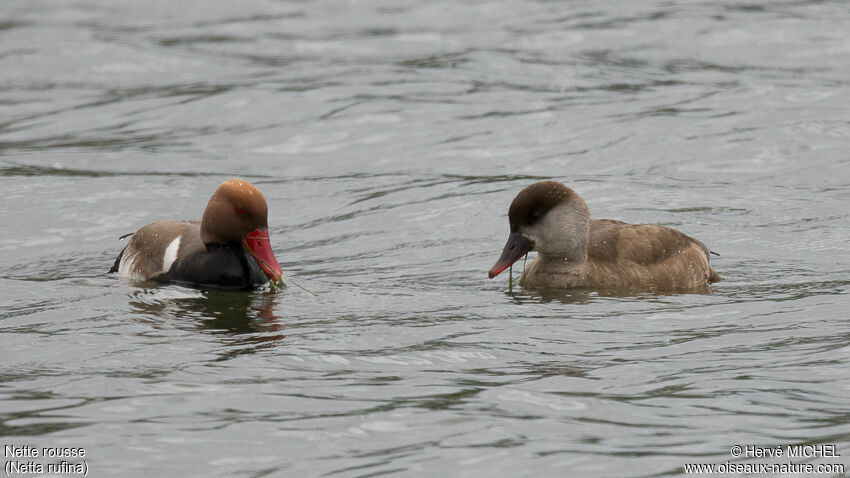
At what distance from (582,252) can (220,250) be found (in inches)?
100

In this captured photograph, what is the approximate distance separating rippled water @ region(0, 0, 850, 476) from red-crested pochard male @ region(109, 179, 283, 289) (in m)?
0.21

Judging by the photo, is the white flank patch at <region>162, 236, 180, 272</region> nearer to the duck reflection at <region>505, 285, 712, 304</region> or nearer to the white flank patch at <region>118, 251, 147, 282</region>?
the white flank patch at <region>118, 251, 147, 282</region>

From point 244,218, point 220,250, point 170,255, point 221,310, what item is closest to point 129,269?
point 170,255

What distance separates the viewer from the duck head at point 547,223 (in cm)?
920

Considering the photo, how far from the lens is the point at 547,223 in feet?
30.5

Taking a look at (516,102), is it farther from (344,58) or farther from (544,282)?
(544,282)

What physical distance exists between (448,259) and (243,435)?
A: 458 cm

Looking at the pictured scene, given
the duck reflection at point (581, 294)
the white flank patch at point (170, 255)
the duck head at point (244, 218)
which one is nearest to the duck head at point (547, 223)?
the duck reflection at point (581, 294)

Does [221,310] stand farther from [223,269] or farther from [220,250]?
[220,250]

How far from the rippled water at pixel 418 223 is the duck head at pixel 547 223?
0.42 m

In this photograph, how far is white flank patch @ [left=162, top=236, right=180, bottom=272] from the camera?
9688 mm

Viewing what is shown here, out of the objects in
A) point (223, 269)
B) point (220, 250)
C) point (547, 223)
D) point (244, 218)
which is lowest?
point (223, 269)

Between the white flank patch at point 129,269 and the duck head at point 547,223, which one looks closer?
the duck head at point 547,223

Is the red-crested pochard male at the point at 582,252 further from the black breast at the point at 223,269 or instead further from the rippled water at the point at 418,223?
the black breast at the point at 223,269
